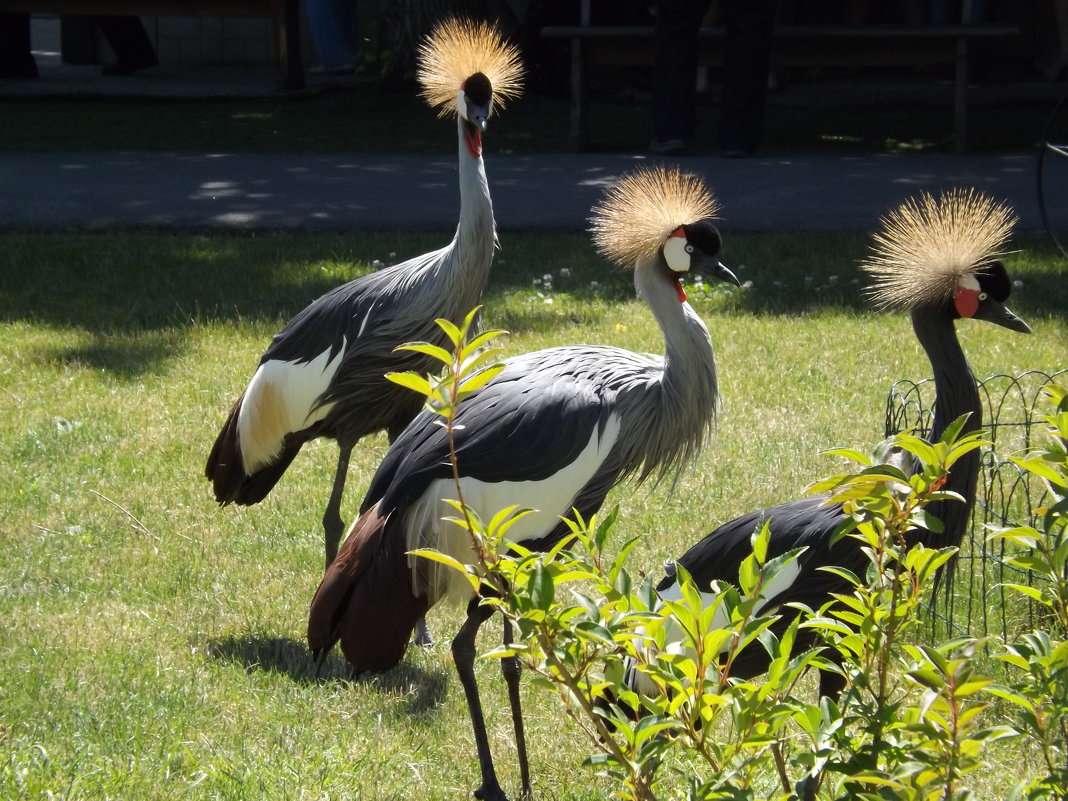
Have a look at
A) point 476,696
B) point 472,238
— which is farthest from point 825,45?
point 476,696

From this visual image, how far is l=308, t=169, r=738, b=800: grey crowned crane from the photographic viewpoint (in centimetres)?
259

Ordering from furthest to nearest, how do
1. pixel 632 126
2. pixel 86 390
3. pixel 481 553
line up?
pixel 632 126 → pixel 86 390 → pixel 481 553

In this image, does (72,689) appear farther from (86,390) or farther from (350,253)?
(350,253)

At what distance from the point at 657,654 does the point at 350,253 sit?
5.12 m

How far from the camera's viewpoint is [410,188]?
785 cm

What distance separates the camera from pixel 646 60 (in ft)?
28.1

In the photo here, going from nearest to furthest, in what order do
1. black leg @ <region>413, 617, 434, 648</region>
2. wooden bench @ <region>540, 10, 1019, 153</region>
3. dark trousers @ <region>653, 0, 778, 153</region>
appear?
black leg @ <region>413, 617, 434, 648</region>, dark trousers @ <region>653, 0, 778, 153</region>, wooden bench @ <region>540, 10, 1019, 153</region>

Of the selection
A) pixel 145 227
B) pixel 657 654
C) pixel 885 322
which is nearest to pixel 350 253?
pixel 145 227

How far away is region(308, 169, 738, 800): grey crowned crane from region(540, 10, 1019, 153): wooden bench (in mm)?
5715

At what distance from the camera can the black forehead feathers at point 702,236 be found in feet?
9.45

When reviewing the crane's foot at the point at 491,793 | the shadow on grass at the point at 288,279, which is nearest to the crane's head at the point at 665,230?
the crane's foot at the point at 491,793

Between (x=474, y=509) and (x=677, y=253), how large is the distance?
756mm

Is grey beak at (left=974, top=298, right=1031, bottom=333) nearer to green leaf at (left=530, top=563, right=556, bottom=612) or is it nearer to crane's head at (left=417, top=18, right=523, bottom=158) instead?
crane's head at (left=417, top=18, right=523, bottom=158)

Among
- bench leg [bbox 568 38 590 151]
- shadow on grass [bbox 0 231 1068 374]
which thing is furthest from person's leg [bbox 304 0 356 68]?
shadow on grass [bbox 0 231 1068 374]
